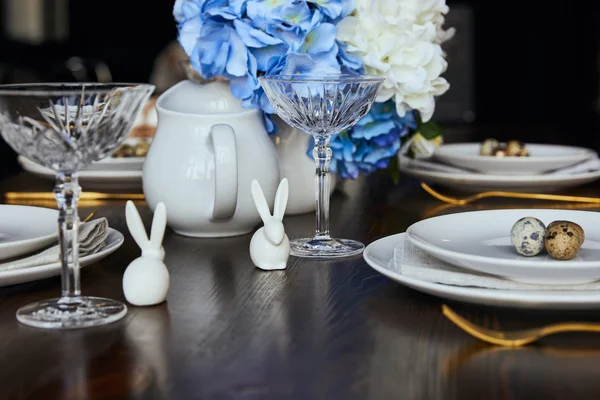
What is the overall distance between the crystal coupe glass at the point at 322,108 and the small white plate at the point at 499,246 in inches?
4.6

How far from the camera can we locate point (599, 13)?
5305 millimetres

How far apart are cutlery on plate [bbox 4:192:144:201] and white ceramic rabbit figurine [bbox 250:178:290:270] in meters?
0.48

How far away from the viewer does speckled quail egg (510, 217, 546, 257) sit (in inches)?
30.3

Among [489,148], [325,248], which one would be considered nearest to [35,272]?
[325,248]

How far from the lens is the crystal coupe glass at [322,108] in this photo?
89 cm

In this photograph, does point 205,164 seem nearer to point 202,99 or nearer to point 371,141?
point 202,99

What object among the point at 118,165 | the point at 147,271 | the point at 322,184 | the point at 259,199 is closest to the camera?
the point at 147,271

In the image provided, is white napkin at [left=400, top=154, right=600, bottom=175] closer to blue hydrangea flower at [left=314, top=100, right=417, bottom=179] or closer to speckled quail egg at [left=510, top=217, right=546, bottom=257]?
blue hydrangea flower at [left=314, top=100, right=417, bottom=179]

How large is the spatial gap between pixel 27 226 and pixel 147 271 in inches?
9.5

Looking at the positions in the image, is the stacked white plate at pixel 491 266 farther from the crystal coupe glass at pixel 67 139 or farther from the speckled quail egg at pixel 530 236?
the crystal coupe glass at pixel 67 139

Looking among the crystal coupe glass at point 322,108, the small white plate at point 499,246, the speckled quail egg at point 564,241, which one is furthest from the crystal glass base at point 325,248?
the speckled quail egg at point 564,241

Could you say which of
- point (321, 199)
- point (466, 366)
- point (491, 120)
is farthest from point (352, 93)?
point (491, 120)

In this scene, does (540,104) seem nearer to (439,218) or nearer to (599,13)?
(599,13)

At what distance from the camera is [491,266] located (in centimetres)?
68
